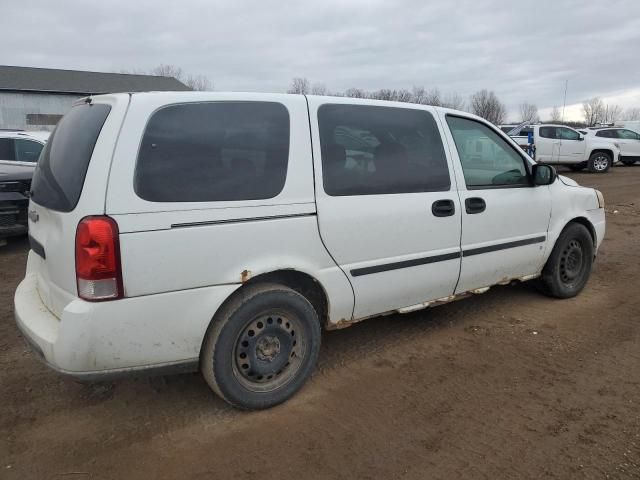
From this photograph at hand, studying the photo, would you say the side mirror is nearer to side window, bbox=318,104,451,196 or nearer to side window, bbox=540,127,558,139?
side window, bbox=318,104,451,196

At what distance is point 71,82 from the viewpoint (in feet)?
134

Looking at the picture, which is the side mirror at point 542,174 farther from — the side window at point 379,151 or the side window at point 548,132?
the side window at point 548,132

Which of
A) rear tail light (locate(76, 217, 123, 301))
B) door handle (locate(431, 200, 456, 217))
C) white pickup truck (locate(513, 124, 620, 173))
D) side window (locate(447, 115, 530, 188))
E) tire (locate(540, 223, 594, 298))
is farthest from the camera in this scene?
white pickup truck (locate(513, 124, 620, 173))

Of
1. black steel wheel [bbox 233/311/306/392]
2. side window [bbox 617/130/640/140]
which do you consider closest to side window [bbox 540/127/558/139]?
side window [bbox 617/130/640/140]

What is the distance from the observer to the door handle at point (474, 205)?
3792 mm

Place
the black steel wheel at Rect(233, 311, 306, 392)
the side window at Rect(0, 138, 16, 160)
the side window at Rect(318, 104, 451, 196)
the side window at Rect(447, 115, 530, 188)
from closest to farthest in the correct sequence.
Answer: the black steel wheel at Rect(233, 311, 306, 392) → the side window at Rect(318, 104, 451, 196) → the side window at Rect(447, 115, 530, 188) → the side window at Rect(0, 138, 16, 160)

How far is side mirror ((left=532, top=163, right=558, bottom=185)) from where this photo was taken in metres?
4.29

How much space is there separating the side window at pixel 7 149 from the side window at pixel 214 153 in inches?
290

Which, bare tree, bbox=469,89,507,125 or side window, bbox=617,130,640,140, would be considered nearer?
side window, bbox=617,130,640,140

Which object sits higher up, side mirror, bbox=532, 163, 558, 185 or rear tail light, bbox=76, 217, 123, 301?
side mirror, bbox=532, 163, 558, 185

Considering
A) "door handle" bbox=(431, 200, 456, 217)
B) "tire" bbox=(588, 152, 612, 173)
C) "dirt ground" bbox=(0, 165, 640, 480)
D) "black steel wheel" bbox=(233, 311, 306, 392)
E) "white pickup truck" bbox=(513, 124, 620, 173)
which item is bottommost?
"dirt ground" bbox=(0, 165, 640, 480)

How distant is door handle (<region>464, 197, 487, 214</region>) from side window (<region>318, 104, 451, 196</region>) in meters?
0.22

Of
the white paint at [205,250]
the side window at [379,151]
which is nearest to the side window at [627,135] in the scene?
the white paint at [205,250]

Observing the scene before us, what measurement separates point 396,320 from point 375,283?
121 centimetres
